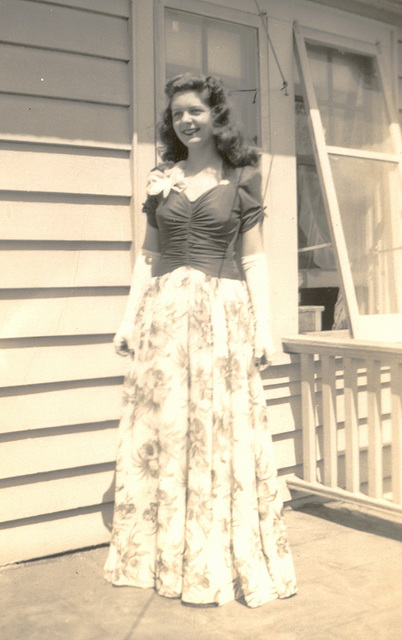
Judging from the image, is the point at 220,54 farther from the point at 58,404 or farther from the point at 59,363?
the point at 58,404

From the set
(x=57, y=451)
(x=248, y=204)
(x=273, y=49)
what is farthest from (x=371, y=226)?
(x=57, y=451)

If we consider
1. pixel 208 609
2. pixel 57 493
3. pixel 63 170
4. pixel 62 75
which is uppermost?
pixel 62 75

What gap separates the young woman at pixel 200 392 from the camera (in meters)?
2.18

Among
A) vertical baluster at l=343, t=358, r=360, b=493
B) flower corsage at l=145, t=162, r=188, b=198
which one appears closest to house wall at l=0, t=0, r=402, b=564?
flower corsage at l=145, t=162, r=188, b=198

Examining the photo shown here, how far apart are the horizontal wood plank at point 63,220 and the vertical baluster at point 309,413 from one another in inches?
44.4

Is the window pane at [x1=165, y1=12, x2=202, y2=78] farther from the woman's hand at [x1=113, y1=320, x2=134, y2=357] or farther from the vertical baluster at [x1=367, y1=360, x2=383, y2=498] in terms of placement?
the vertical baluster at [x1=367, y1=360, x2=383, y2=498]

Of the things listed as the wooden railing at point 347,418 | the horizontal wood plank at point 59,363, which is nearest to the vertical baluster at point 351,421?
the wooden railing at point 347,418

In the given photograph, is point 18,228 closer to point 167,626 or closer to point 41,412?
point 41,412

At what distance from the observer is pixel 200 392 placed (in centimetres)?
218

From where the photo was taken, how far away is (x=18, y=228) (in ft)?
8.18

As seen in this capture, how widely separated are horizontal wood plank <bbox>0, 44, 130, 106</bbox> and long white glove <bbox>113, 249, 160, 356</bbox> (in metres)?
0.77

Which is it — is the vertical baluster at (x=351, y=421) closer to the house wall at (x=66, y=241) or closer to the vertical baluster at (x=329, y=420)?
the vertical baluster at (x=329, y=420)

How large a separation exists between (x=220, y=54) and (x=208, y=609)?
2485 mm

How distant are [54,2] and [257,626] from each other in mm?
2523
